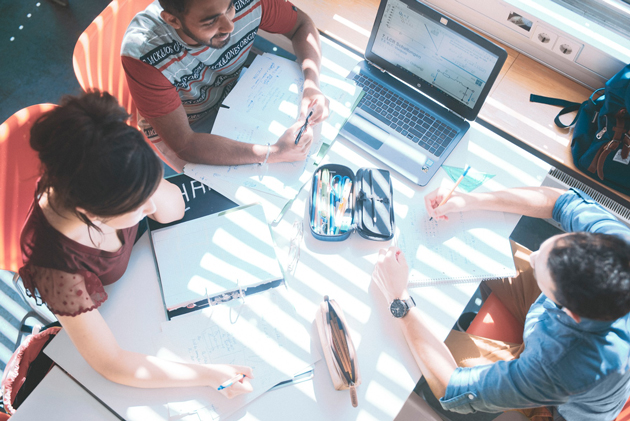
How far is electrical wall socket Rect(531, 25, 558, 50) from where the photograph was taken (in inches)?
71.0

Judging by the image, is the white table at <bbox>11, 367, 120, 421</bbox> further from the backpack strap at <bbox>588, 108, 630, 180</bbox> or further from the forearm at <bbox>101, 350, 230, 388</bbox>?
the backpack strap at <bbox>588, 108, 630, 180</bbox>

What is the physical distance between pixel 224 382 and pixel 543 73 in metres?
1.77

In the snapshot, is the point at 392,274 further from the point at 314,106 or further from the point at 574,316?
the point at 314,106

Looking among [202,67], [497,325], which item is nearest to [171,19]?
[202,67]

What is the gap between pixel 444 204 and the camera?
4.58 ft

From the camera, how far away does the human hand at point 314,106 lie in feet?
4.93

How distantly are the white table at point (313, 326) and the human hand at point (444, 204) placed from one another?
0.06 metres

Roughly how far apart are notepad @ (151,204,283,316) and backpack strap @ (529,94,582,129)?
1.25 meters

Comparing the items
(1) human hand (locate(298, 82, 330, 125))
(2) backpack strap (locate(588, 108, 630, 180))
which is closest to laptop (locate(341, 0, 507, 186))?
(1) human hand (locate(298, 82, 330, 125))

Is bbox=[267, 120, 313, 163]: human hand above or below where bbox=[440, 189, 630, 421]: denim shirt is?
above

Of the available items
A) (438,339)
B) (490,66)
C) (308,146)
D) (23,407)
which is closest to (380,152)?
(308,146)

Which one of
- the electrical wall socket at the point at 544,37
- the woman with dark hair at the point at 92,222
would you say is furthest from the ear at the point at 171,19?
the electrical wall socket at the point at 544,37

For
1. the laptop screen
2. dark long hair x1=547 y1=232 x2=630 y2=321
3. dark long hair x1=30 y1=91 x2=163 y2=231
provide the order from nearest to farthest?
dark long hair x1=30 y1=91 x2=163 y2=231 → dark long hair x1=547 y1=232 x2=630 y2=321 → the laptop screen

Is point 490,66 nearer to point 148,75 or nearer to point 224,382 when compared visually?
point 148,75
